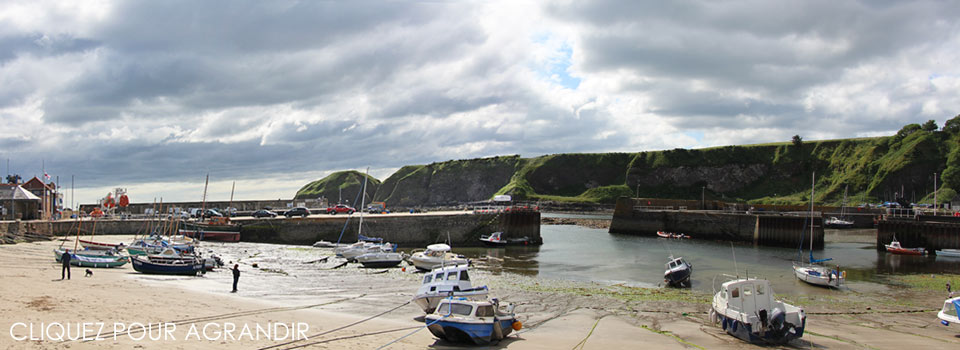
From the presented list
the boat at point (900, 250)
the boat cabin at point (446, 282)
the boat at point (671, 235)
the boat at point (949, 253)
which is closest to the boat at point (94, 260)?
the boat cabin at point (446, 282)

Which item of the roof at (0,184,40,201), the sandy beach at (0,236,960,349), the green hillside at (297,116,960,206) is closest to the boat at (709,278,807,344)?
the sandy beach at (0,236,960,349)

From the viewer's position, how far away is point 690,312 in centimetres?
2475

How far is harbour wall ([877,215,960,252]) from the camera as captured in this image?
5138 cm

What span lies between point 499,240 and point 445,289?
35960 millimetres

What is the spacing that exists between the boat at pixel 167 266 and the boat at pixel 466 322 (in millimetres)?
23437

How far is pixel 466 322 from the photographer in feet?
55.8

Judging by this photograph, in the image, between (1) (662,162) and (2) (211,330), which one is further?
(1) (662,162)

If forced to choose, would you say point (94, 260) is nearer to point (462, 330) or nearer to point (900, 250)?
point (462, 330)

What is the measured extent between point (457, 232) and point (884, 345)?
44.5 m

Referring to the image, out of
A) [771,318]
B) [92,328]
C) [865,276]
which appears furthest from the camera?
[865,276]

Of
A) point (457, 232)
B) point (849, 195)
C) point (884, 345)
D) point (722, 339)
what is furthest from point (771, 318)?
point (849, 195)

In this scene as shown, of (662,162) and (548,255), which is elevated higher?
(662,162)

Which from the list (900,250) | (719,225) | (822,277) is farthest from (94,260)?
(900,250)

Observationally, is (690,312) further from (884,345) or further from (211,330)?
(211,330)
